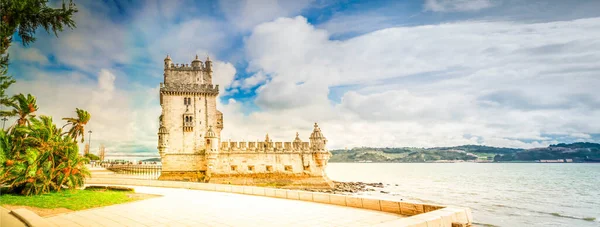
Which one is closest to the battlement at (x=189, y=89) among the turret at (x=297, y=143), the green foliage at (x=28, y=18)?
the turret at (x=297, y=143)

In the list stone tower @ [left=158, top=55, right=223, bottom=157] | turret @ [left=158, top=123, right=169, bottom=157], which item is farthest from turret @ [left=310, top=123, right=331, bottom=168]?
turret @ [left=158, top=123, right=169, bottom=157]

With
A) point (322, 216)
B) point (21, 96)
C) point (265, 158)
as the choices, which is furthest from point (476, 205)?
point (21, 96)

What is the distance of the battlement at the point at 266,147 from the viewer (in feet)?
111

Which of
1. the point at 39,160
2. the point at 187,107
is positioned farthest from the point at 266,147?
the point at 39,160

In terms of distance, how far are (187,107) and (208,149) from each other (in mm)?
5126

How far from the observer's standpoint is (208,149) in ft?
105

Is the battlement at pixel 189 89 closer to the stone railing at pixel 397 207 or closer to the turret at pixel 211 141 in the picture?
the turret at pixel 211 141

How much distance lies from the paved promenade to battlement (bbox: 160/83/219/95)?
21852mm

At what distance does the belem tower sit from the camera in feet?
106

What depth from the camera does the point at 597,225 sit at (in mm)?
22562

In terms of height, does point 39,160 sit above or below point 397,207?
above

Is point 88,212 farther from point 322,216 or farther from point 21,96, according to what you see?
point 21,96

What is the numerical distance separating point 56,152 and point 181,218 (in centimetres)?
1049

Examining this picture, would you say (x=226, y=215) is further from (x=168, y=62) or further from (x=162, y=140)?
(x=168, y=62)
